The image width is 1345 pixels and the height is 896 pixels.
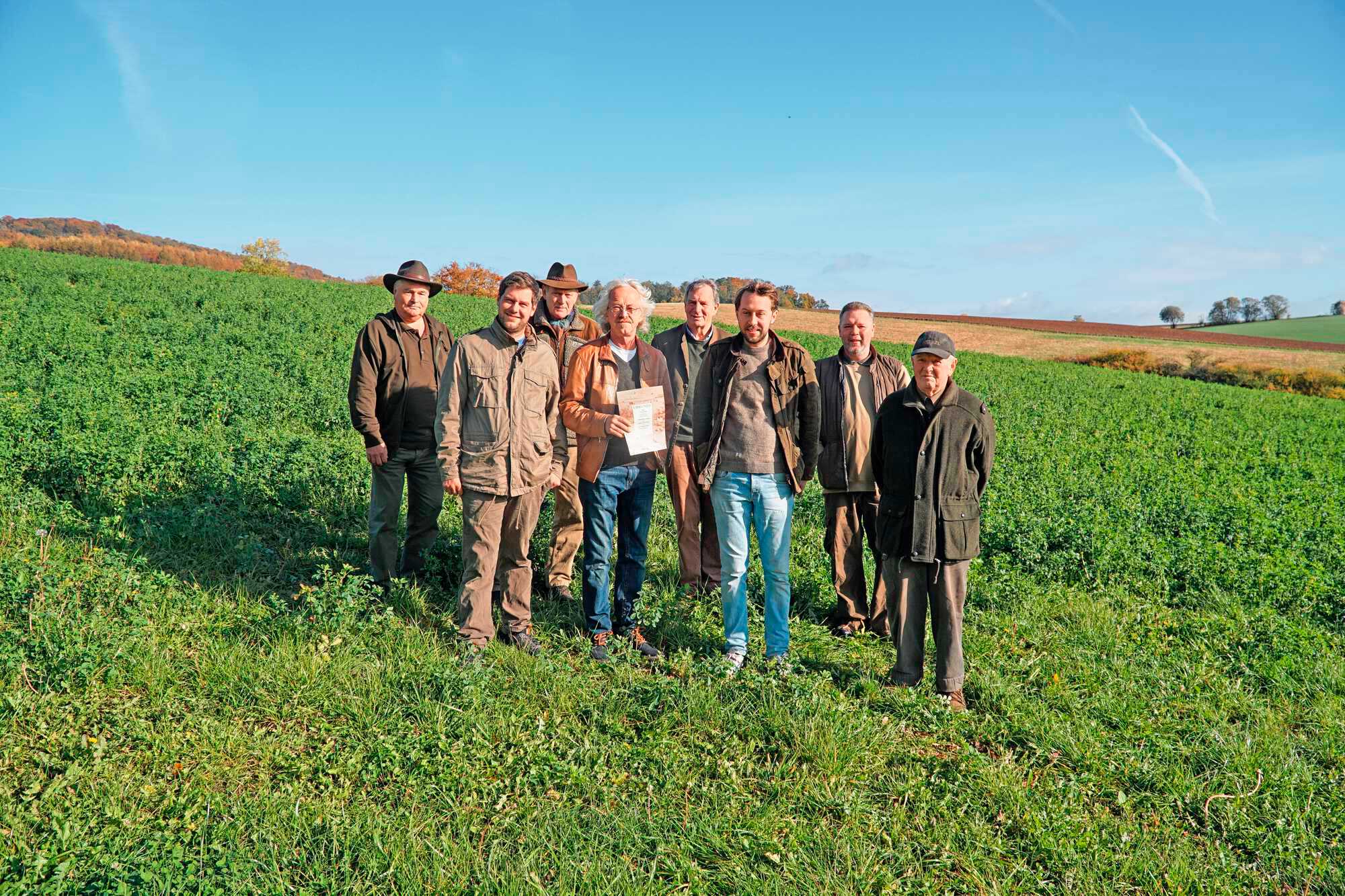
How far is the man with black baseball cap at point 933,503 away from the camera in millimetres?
4539

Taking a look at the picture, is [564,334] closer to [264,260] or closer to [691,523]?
[691,523]

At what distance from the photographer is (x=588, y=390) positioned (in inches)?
202

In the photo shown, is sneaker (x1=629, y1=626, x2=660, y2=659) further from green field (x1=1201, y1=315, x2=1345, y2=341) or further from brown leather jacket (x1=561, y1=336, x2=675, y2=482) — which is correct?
green field (x1=1201, y1=315, x2=1345, y2=341)

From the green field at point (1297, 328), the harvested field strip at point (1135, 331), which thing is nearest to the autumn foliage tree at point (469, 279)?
the harvested field strip at point (1135, 331)

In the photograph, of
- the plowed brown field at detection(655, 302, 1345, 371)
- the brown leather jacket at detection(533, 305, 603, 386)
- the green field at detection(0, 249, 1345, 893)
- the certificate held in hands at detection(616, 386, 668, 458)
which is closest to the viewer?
the green field at detection(0, 249, 1345, 893)

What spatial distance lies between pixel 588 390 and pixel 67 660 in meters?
3.25

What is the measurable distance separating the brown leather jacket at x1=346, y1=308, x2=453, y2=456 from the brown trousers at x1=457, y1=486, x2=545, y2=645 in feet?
3.58

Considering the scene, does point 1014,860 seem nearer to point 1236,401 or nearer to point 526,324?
point 526,324

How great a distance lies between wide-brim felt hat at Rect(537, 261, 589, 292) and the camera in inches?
223

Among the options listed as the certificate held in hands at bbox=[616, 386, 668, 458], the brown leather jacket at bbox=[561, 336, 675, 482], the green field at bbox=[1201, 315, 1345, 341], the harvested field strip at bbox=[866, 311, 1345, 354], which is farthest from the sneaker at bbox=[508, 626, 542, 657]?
the green field at bbox=[1201, 315, 1345, 341]

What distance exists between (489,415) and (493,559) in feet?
3.00

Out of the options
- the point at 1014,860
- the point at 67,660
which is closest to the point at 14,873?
the point at 67,660

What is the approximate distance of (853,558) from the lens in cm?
576

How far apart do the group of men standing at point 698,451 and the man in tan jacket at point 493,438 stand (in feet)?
0.04
